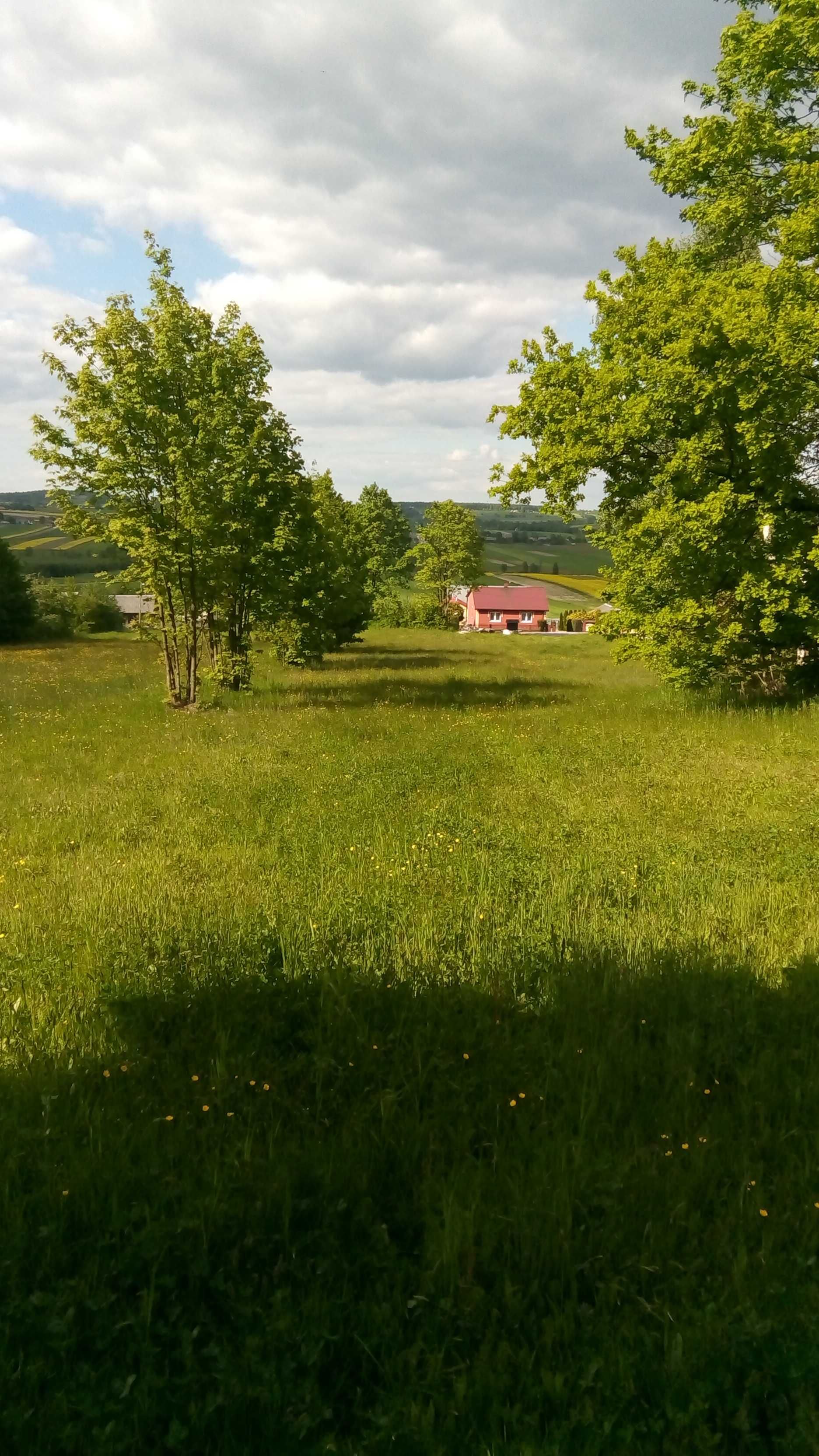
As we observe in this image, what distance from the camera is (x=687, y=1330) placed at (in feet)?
9.42

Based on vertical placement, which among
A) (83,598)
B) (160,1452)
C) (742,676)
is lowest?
(160,1452)

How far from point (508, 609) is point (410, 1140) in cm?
10393

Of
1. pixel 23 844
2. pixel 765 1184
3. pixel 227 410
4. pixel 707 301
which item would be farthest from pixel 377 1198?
pixel 227 410

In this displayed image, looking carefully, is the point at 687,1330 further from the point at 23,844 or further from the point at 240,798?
the point at 240,798

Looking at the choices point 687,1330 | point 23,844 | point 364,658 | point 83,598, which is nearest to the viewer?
point 687,1330

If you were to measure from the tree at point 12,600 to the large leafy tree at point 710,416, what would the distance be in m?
51.7

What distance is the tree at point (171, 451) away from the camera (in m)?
18.9

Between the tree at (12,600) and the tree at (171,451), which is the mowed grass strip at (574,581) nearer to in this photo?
the tree at (12,600)

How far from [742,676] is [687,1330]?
20.6m

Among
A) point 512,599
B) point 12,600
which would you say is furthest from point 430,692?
point 512,599

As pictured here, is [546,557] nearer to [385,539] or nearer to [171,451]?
[385,539]

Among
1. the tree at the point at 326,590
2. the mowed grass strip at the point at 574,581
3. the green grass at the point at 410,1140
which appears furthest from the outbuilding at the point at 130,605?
the green grass at the point at 410,1140

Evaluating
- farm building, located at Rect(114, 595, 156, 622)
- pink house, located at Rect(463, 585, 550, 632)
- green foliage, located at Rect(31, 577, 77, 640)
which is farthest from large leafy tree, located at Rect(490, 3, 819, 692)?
pink house, located at Rect(463, 585, 550, 632)

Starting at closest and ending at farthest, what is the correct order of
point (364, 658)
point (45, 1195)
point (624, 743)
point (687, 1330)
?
point (687, 1330)
point (45, 1195)
point (624, 743)
point (364, 658)
